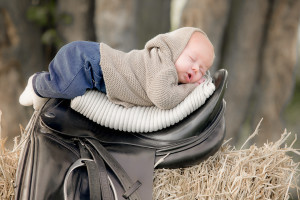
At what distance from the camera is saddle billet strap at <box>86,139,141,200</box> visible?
1288 mm

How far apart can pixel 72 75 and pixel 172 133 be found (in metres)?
0.40

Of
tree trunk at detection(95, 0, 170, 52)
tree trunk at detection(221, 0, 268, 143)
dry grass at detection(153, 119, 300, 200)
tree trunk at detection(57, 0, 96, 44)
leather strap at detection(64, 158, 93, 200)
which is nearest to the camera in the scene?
leather strap at detection(64, 158, 93, 200)

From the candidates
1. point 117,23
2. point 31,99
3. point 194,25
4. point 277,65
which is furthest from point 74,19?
point 31,99

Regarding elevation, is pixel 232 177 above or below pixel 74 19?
below

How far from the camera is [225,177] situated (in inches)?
57.9

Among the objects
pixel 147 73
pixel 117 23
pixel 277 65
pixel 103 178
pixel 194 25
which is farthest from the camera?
pixel 277 65

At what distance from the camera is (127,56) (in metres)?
1.49

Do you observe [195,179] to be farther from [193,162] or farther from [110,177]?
[110,177]

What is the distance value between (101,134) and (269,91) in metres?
2.64

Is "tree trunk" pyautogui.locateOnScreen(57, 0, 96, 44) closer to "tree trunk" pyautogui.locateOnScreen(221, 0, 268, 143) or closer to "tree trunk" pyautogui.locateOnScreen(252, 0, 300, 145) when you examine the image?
"tree trunk" pyautogui.locateOnScreen(221, 0, 268, 143)

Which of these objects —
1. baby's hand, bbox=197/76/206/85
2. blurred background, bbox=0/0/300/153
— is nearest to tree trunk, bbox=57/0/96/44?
blurred background, bbox=0/0/300/153

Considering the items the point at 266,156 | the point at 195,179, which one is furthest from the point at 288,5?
the point at 195,179

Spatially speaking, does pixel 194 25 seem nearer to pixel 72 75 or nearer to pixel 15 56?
pixel 15 56

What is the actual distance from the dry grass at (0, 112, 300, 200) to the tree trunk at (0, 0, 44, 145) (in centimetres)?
185
